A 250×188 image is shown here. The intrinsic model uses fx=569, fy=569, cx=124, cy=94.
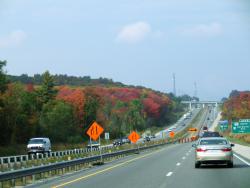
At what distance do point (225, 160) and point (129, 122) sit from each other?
115 m

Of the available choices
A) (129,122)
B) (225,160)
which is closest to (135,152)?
(225,160)

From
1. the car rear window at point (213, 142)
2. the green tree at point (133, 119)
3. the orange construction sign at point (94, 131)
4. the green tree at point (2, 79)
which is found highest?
the green tree at point (2, 79)

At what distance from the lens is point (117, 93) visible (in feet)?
636

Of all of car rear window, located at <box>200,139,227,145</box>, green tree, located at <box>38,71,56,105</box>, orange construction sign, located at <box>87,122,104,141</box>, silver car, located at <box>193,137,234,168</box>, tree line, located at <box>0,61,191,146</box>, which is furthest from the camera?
green tree, located at <box>38,71,56,105</box>

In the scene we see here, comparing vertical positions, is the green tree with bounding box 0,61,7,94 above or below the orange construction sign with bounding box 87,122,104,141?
above

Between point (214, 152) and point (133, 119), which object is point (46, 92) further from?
point (214, 152)

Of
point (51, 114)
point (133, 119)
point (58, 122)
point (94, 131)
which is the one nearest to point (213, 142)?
point (94, 131)

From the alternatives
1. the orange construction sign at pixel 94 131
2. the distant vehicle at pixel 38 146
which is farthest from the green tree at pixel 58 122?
→ the orange construction sign at pixel 94 131

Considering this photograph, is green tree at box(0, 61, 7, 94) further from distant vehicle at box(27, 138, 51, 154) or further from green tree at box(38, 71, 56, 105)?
green tree at box(38, 71, 56, 105)

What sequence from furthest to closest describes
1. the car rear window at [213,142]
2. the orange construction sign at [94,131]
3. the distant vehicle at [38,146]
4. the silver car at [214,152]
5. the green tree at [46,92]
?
the green tree at [46,92] → the distant vehicle at [38,146] → the orange construction sign at [94,131] → the car rear window at [213,142] → the silver car at [214,152]

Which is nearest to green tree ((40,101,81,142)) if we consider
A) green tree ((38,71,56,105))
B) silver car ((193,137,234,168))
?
green tree ((38,71,56,105))

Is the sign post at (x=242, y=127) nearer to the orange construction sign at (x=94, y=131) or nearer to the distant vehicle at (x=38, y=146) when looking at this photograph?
the distant vehicle at (x=38, y=146)

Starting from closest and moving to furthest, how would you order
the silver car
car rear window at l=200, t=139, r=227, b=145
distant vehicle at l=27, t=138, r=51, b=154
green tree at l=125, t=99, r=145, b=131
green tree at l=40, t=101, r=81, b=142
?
1. the silver car
2. car rear window at l=200, t=139, r=227, b=145
3. distant vehicle at l=27, t=138, r=51, b=154
4. green tree at l=40, t=101, r=81, b=142
5. green tree at l=125, t=99, r=145, b=131

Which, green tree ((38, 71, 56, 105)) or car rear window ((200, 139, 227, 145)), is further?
green tree ((38, 71, 56, 105))
